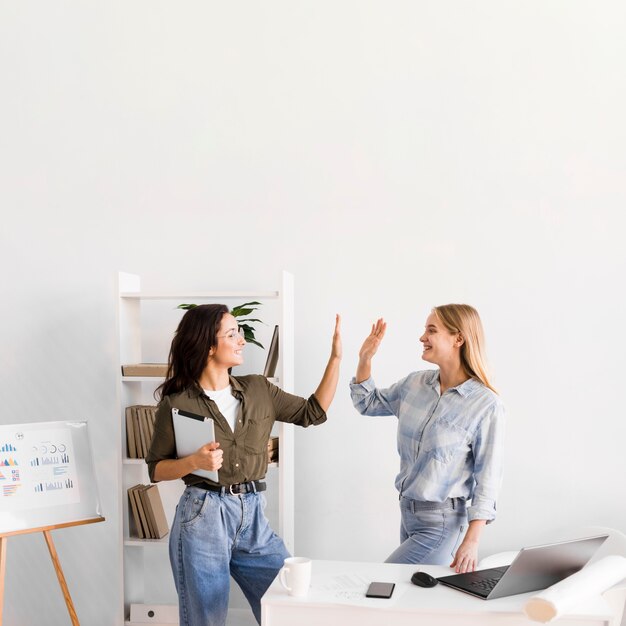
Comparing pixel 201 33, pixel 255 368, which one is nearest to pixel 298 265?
pixel 255 368

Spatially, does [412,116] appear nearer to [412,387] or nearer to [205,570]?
[412,387]

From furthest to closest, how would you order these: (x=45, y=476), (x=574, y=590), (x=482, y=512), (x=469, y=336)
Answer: (x=45, y=476) < (x=469, y=336) < (x=482, y=512) < (x=574, y=590)

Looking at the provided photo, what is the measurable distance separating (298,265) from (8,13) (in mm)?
2011

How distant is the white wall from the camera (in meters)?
3.54

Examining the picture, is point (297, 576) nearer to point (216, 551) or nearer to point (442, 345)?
point (216, 551)

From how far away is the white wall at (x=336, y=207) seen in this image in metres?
3.54

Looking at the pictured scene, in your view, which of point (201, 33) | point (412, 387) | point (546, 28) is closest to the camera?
point (412, 387)

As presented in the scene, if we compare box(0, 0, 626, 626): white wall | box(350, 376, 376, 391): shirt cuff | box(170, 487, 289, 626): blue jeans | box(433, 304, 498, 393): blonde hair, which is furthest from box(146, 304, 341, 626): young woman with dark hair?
box(0, 0, 626, 626): white wall

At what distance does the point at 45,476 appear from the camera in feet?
10.6

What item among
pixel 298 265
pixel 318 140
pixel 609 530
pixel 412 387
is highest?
pixel 318 140

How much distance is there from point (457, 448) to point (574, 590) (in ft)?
2.59

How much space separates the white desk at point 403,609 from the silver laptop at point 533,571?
27 millimetres

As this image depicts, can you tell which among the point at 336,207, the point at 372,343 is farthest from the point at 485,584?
the point at 336,207

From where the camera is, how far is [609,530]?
3143mm
